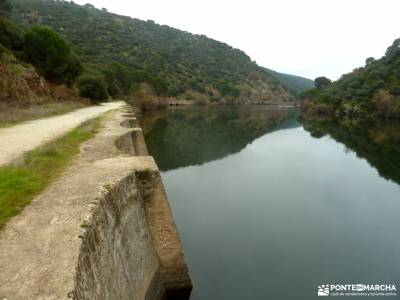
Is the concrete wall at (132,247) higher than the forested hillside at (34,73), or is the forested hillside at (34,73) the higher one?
the forested hillside at (34,73)

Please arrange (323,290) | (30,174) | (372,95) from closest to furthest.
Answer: (30,174), (323,290), (372,95)

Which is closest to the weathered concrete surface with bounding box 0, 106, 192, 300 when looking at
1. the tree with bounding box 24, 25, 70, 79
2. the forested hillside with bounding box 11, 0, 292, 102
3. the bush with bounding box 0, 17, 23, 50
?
the bush with bounding box 0, 17, 23, 50

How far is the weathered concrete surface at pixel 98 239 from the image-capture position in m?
3.24

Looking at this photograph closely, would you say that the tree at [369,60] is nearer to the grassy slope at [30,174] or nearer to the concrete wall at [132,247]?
the concrete wall at [132,247]

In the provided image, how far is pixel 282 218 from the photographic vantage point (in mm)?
12172

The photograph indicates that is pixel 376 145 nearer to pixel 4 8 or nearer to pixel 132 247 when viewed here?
pixel 132 247

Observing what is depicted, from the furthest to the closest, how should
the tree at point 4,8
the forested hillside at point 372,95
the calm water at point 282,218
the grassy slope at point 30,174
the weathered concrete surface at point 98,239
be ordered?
1. the forested hillside at point 372,95
2. the tree at point 4,8
3. the calm water at point 282,218
4. the grassy slope at point 30,174
5. the weathered concrete surface at point 98,239

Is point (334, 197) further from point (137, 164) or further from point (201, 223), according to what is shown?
point (137, 164)

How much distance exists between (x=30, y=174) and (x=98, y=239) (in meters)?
2.53

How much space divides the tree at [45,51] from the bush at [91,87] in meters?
2.37

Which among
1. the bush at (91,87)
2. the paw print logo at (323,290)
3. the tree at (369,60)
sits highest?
the tree at (369,60)

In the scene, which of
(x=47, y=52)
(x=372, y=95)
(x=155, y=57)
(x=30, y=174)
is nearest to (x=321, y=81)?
(x=372, y=95)

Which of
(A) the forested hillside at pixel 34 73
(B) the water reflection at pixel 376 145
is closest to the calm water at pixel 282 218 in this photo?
(B) the water reflection at pixel 376 145

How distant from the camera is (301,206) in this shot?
13.6 metres
